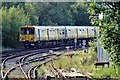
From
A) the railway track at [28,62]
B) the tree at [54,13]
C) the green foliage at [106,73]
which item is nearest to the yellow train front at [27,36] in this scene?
the railway track at [28,62]

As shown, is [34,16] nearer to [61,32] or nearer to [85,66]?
[61,32]

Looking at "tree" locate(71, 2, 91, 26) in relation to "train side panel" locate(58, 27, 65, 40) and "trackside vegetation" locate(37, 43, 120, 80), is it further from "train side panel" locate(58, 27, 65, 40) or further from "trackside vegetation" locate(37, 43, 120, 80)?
"train side panel" locate(58, 27, 65, 40)

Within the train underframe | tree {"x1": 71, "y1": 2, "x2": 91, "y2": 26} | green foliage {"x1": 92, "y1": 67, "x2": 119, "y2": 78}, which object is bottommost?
green foliage {"x1": 92, "y1": 67, "x2": 119, "y2": 78}

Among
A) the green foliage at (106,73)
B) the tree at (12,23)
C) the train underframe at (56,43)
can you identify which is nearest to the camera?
the green foliage at (106,73)

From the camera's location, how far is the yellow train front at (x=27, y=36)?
8.89m

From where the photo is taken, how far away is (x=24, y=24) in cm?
884

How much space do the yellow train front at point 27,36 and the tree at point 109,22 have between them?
3.64m

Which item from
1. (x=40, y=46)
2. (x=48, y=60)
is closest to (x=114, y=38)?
(x=48, y=60)

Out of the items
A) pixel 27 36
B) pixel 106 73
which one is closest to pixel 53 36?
pixel 27 36

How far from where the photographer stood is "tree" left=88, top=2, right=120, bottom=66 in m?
5.18

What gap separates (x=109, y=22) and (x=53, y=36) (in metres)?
3.91

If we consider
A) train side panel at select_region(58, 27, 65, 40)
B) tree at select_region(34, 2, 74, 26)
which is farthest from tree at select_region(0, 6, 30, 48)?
train side panel at select_region(58, 27, 65, 40)

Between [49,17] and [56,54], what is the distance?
91 cm

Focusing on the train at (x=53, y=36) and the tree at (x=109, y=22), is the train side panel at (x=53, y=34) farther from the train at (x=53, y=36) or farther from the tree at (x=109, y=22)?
the tree at (x=109, y=22)
